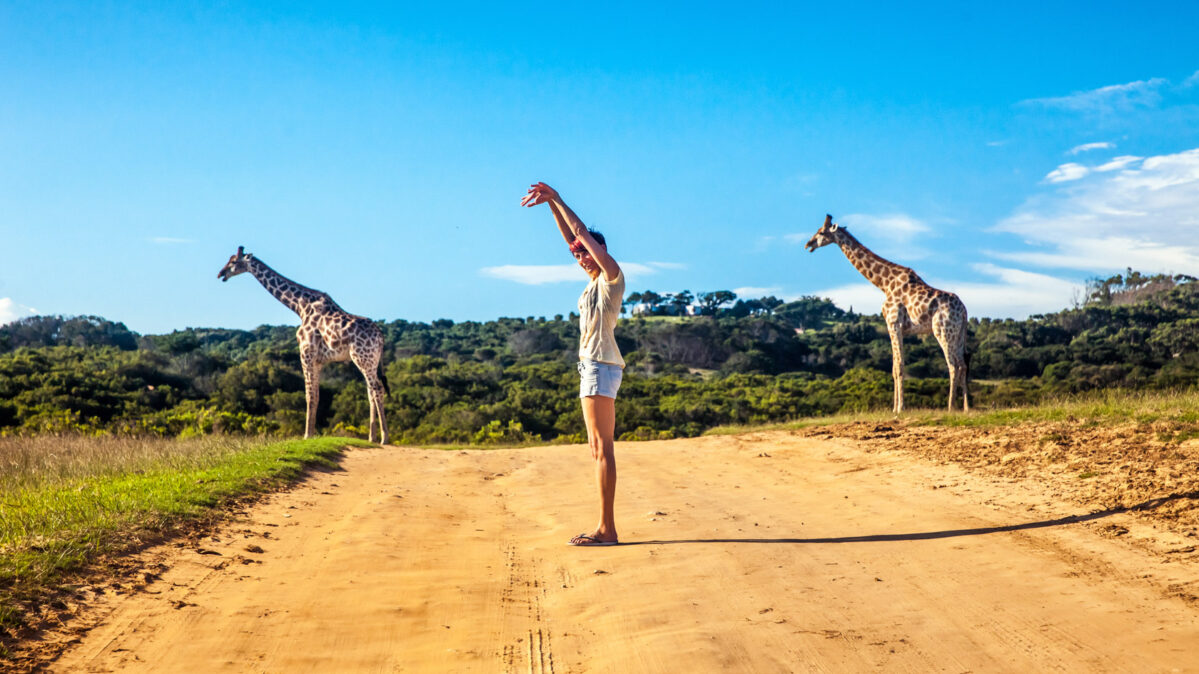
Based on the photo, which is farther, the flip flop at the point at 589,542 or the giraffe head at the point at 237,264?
the giraffe head at the point at 237,264

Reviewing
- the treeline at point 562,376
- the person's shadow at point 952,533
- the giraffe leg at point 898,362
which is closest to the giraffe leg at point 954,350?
the giraffe leg at point 898,362

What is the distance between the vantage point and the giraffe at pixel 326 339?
16766mm

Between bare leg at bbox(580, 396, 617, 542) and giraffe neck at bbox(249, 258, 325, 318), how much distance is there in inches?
471

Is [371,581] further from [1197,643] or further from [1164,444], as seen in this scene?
[1164,444]

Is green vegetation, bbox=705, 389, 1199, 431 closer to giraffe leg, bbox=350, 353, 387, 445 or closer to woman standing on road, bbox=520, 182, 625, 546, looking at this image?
woman standing on road, bbox=520, 182, 625, 546

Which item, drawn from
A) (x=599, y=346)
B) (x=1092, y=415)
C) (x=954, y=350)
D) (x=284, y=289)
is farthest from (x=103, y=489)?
(x=954, y=350)

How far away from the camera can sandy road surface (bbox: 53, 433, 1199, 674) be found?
14.5ft

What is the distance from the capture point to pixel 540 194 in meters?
6.88

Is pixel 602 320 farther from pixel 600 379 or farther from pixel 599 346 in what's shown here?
pixel 600 379

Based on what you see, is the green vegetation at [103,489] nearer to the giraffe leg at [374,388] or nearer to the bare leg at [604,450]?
the giraffe leg at [374,388]

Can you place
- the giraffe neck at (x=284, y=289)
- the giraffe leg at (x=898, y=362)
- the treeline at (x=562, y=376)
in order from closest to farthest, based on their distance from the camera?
the giraffe leg at (x=898, y=362) < the giraffe neck at (x=284, y=289) < the treeline at (x=562, y=376)

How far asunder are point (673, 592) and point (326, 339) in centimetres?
1279

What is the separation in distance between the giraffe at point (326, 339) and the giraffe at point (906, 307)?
842 centimetres

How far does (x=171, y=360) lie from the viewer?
35781 mm
